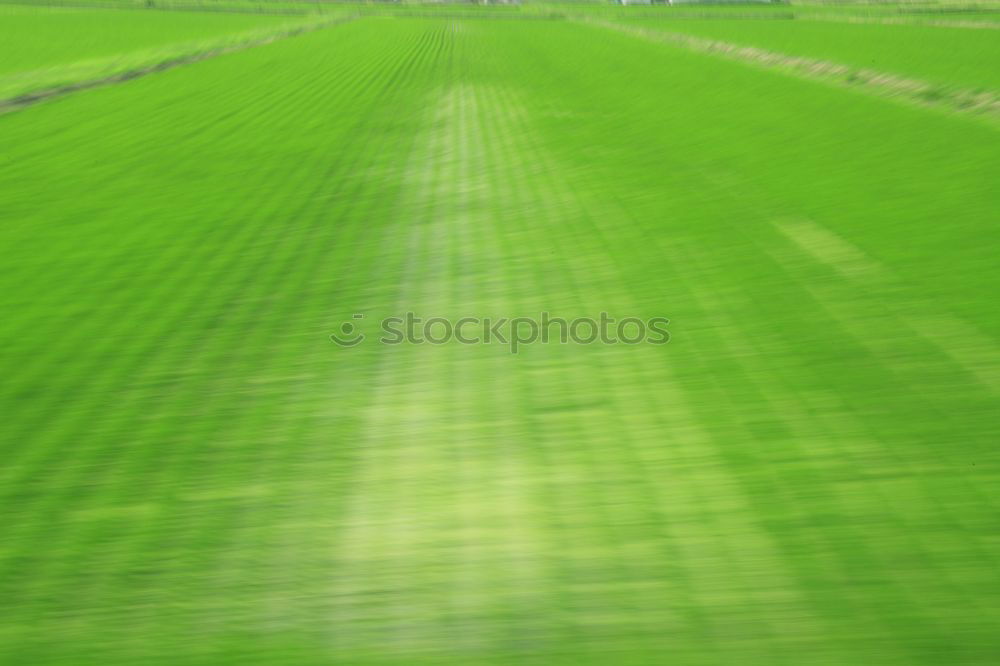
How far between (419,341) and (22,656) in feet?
9.70

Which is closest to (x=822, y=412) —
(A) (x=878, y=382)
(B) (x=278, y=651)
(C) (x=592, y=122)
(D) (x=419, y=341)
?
(A) (x=878, y=382)

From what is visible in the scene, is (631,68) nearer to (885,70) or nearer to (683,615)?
(885,70)

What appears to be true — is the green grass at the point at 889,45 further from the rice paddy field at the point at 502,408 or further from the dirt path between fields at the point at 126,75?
the dirt path between fields at the point at 126,75

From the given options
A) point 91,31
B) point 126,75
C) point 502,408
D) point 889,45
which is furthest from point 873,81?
point 91,31

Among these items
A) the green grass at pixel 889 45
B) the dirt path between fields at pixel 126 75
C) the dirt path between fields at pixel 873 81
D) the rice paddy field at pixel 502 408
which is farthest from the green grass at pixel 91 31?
the green grass at pixel 889 45

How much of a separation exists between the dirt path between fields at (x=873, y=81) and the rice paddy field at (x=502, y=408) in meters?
4.08

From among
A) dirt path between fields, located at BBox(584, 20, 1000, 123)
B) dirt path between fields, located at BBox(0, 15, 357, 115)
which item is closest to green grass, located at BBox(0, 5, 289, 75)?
dirt path between fields, located at BBox(0, 15, 357, 115)

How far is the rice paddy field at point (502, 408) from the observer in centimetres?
313

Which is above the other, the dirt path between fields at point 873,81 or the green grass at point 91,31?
the green grass at point 91,31

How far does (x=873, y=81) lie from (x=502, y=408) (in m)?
15.7

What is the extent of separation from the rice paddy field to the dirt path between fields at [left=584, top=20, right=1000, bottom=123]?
4077 mm

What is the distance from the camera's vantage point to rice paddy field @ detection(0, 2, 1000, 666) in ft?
10.3

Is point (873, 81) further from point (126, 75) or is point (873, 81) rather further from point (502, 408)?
point (126, 75)

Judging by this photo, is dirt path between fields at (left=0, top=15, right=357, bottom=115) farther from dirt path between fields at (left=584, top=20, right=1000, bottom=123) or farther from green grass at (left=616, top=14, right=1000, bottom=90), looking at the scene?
green grass at (left=616, top=14, right=1000, bottom=90)
